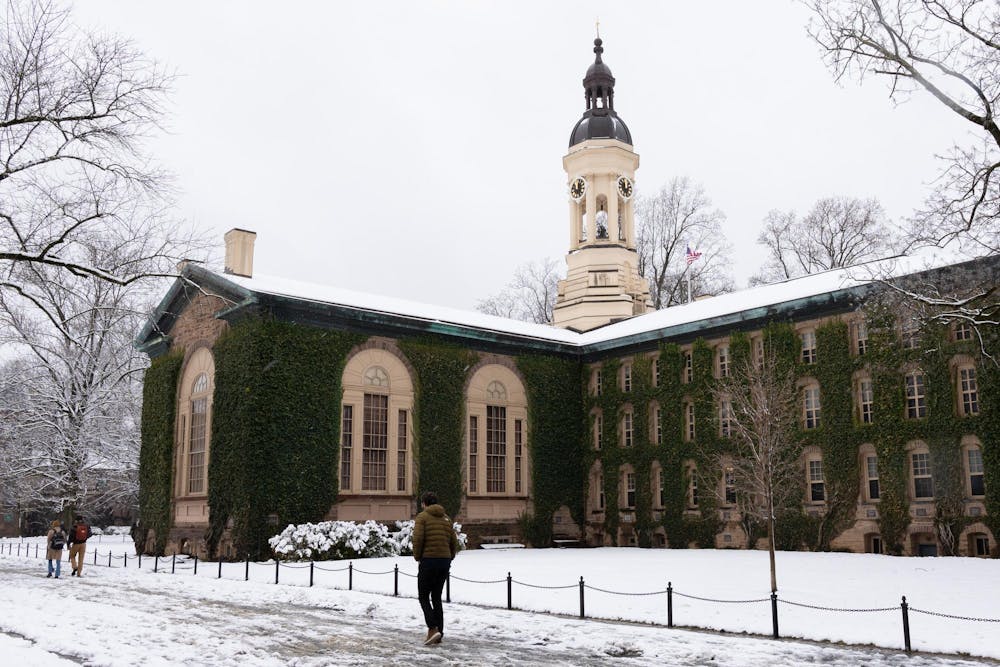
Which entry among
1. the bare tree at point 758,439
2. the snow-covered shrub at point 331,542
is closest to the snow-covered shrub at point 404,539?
the snow-covered shrub at point 331,542

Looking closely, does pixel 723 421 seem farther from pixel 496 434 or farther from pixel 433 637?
pixel 433 637

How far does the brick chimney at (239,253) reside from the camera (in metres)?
32.5

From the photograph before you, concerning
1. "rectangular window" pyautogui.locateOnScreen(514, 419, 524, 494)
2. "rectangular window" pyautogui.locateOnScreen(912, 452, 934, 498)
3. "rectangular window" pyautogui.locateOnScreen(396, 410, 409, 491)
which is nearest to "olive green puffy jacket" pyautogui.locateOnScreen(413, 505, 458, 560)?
"rectangular window" pyautogui.locateOnScreen(396, 410, 409, 491)

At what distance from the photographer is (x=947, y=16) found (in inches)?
695

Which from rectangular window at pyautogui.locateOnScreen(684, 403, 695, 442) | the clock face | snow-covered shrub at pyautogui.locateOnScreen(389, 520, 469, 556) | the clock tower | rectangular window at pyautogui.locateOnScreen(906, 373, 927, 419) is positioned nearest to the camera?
rectangular window at pyautogui.locateOnScreen(906, 373, 927, 419)

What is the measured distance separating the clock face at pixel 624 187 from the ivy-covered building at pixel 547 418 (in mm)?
9255

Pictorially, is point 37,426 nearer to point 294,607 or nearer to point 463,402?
point 463,402

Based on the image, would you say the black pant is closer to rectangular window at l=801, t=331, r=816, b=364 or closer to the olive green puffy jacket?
the olive green puffy jacket

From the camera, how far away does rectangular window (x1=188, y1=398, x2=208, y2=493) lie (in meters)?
30.5

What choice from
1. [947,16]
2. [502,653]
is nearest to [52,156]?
[502,653]

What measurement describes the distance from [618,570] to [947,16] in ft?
46.1

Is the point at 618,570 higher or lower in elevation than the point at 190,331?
lower

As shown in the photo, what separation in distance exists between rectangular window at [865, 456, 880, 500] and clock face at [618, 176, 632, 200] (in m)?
21.6

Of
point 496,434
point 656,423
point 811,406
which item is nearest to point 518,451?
point 496,434
